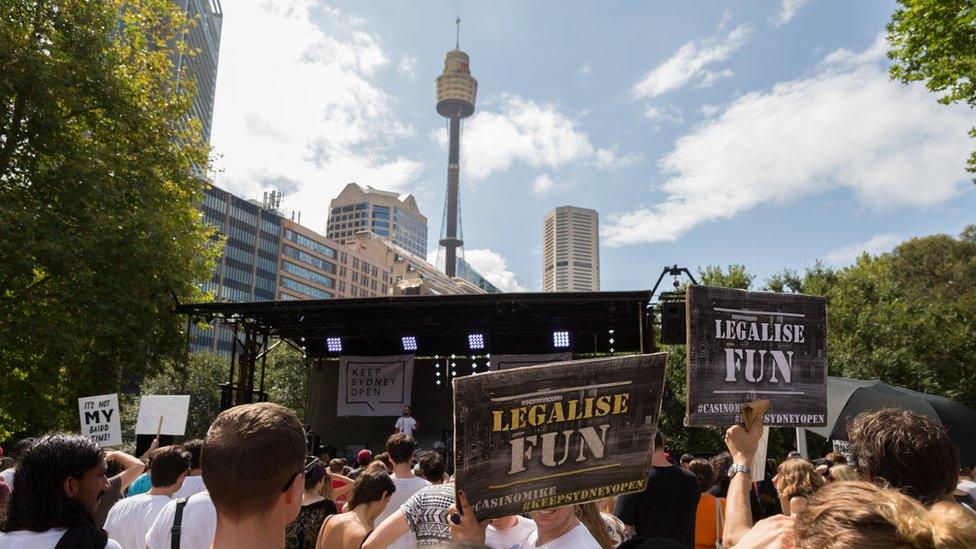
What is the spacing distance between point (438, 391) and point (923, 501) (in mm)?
19286

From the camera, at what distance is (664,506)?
4086 mm

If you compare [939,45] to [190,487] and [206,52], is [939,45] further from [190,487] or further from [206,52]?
[206,52]

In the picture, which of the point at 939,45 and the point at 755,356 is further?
the point at 939,45

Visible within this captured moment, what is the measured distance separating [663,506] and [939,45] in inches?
441

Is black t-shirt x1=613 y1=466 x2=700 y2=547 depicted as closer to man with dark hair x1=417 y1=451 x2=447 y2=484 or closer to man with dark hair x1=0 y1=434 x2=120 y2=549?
man with dark hair x1=417 y1=451 x2=447 y2=484

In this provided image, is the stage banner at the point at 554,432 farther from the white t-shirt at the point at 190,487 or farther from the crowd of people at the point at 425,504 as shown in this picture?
the white t-shirt at the point at 190,487

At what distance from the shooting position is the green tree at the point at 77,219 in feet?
40.4

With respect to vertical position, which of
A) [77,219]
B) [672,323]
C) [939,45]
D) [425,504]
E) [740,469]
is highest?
[939,45]

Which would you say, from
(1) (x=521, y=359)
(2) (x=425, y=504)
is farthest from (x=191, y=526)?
(1) (x=521, y=359)

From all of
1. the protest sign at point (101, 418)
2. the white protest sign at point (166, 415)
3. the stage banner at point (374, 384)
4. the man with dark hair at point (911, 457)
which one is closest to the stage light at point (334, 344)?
the stage banner at point (374, 384)

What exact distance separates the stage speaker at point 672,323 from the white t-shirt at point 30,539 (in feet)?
36.4

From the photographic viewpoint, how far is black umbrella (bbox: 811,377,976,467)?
761 cm

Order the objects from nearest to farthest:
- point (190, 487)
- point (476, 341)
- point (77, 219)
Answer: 1. point (190, 487)
2. point (77, 219)
3. point (476, 341)

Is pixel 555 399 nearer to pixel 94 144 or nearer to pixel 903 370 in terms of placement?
pixel 94 144
